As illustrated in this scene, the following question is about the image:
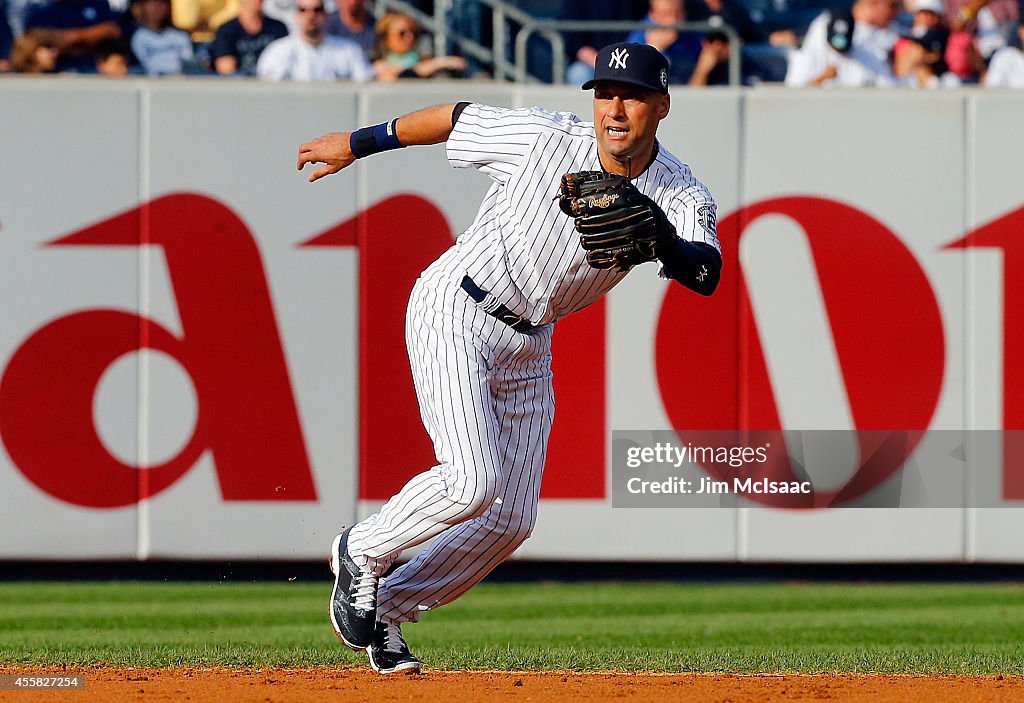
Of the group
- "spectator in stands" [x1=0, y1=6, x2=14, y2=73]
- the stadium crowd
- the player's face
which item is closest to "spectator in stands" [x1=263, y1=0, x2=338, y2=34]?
the stadium crowd

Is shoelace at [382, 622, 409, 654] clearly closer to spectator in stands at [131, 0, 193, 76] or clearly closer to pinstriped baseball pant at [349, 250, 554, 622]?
pinstriped baseball pant at [349, 250, 554, 622]

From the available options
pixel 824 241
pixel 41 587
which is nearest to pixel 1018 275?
pixel 824 241

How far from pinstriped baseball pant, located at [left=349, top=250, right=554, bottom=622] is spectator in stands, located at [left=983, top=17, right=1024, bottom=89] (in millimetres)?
5907

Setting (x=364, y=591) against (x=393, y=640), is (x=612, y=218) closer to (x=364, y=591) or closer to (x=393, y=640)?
(x=364, y=591)

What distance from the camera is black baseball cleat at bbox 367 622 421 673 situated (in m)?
4.93

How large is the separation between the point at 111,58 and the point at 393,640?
208 inches

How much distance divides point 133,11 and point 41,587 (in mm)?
3410

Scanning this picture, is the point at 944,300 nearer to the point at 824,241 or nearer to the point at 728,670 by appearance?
the point at 824,241

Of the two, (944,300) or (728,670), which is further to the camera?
(944,300)

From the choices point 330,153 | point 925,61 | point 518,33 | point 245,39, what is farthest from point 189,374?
point 925,61

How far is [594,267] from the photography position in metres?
4.31

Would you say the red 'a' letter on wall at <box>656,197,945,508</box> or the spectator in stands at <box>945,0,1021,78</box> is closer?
the red 'a' letter on wall at <box>656,197,945,508</box>

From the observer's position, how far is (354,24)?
372 inches

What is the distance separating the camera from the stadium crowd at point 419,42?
9156 millimetres
